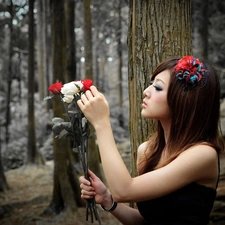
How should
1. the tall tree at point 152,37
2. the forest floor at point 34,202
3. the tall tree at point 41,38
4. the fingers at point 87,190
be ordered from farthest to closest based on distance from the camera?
1. the tall tree at point 41,38
2. the forest floor at point 34,202
3. the tall tree at point 152,37
4. the fingers at point 87,190

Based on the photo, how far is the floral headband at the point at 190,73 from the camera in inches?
79.0

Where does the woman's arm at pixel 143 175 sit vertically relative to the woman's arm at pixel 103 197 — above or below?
above

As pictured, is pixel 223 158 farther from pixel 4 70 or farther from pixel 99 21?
pixel 4 70

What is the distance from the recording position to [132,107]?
3.32 meters

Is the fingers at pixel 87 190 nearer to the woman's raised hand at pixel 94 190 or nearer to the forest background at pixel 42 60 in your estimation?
the woman's raised hand at pixel 94 190

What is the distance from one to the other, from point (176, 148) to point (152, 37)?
134 centimetres

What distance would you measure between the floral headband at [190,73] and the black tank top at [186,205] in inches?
22.6

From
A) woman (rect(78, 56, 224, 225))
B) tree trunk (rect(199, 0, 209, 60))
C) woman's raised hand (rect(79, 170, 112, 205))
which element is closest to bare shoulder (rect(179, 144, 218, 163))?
woman (rect(78, 56, 224, 225))

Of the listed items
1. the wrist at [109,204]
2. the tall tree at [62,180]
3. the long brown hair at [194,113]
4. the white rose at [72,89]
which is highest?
the white rose at [72,89]

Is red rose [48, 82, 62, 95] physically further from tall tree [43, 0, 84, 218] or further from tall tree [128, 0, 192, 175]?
tall tree [43, 0, 84, 218]

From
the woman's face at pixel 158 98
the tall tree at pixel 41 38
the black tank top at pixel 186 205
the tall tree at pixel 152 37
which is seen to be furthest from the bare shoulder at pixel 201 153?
the tall tree at pixel 41 38

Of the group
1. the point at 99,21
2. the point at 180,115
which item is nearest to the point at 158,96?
the point at 180,115

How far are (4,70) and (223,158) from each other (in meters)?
17.2

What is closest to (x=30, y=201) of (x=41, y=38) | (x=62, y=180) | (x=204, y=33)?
(x=62, y=180)
